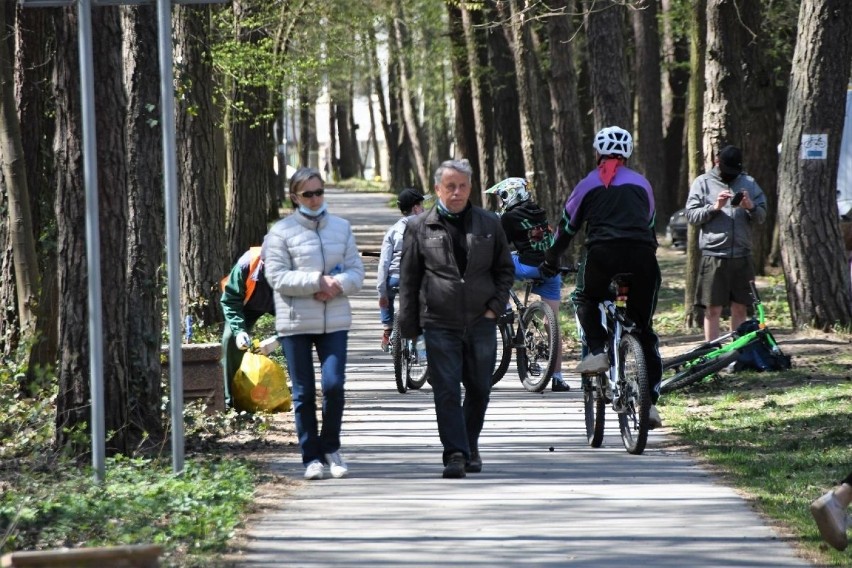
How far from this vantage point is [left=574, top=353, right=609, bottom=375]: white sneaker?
33.0 ft

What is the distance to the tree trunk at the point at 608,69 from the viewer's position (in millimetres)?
20094

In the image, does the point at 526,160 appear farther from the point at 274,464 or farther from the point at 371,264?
the point at 274,464

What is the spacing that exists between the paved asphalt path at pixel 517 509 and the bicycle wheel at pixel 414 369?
5.76 ft

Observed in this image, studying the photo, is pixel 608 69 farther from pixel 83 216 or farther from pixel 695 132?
pixel 83 216

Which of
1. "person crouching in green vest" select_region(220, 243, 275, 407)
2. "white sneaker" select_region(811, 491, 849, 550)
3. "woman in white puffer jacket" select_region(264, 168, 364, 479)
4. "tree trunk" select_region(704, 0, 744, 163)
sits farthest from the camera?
"tree trunk" select_region(704, 0, 744, 163)

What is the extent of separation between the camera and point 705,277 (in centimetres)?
1416

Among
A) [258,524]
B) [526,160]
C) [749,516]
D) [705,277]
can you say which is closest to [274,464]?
[258,524]

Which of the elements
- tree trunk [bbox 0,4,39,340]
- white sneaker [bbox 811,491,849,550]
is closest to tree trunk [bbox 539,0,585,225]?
tree trunk [bbox 0,4,39,340]

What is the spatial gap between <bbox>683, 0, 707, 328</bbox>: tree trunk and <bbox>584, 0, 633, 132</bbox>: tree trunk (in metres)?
1.20

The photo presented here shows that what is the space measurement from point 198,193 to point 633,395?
955cm

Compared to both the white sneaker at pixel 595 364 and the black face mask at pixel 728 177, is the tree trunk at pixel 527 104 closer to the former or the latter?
the black face mask at pixel 728 177

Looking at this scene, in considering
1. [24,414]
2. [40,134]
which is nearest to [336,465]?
[24,414]

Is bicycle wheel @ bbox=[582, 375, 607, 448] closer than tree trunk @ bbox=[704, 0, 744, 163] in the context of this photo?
Yes

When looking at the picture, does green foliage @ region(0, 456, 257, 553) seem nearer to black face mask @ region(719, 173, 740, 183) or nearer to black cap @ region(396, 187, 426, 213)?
black cap @ region(396, 187, 426, 213)
